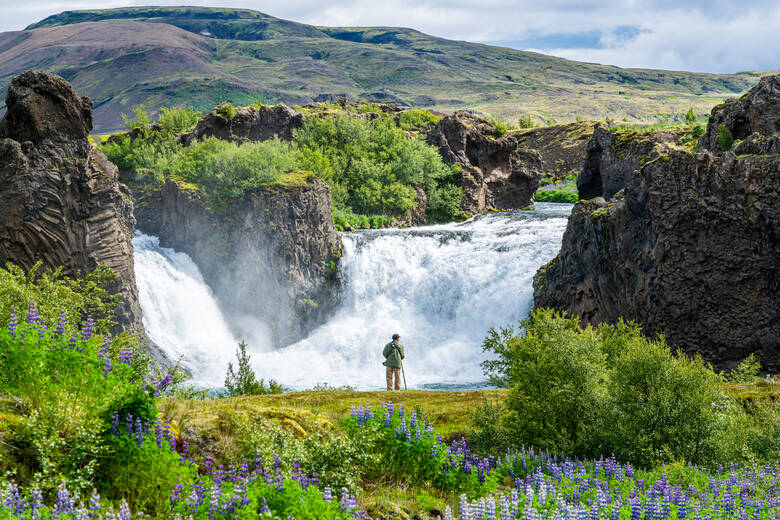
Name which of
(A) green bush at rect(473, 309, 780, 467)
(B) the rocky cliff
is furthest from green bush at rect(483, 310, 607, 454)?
(B) the rocky cliff

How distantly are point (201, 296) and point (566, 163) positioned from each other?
6310cm

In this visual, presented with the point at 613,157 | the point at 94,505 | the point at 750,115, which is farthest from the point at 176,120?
the point at 94,505

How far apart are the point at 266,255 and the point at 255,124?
1016 inches

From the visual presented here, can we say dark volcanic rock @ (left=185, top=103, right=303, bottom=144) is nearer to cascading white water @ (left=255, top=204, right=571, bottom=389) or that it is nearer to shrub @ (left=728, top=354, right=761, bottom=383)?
cascading white water @ (left=255, top=204, right=571, bottom=389)

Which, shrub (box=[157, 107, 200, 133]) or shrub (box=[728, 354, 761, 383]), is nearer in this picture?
shrub (box=[728, 354, 761, 383])

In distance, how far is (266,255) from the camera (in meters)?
38.6

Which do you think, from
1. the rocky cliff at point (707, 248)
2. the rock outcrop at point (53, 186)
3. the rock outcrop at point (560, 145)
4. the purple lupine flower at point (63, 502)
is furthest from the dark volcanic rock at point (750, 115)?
the rock outcrop at point (560, 145)

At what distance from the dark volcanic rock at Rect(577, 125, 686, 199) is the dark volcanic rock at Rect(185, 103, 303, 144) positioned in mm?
27220

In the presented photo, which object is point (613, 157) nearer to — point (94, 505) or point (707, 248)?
point (707, 248)

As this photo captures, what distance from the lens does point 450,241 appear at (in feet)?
133

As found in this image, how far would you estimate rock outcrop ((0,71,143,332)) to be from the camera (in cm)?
2545

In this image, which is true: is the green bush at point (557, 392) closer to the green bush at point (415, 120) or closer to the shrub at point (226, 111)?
the shrub at point (226, 111)

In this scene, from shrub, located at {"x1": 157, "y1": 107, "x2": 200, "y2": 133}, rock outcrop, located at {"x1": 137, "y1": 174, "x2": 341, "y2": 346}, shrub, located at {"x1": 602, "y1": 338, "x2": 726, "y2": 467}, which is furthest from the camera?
shrub, located at {"x1": 157, "y1": 107, "x2": 200, "y2": 133}

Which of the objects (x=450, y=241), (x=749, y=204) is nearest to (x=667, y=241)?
(x=749, y=204)
